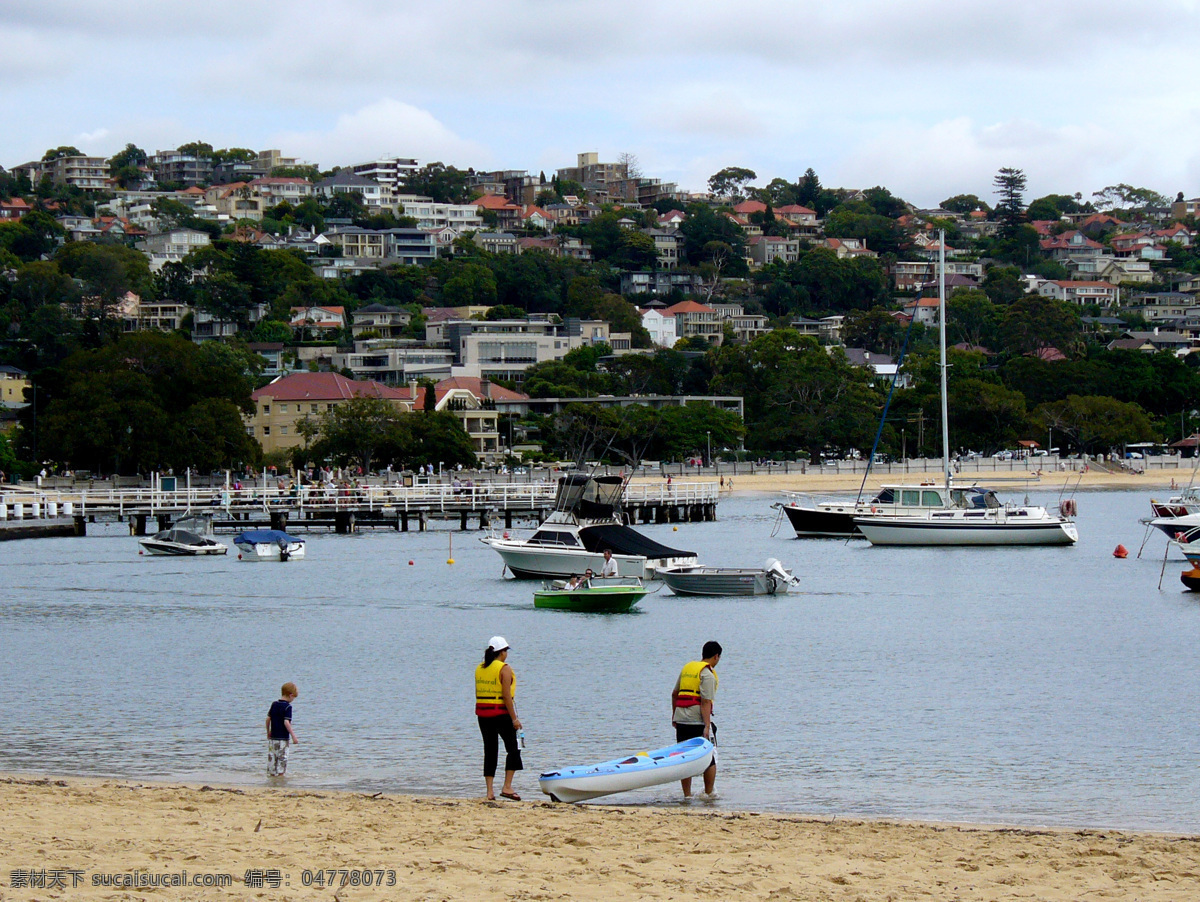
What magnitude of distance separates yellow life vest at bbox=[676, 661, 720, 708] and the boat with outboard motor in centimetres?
2518

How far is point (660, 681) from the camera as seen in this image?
2892cm

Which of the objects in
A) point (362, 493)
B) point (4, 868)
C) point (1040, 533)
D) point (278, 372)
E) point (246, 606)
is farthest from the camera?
point (278, 372)

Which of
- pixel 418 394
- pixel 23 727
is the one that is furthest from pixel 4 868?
pixel 418 394

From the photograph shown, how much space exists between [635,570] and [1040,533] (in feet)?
67.9

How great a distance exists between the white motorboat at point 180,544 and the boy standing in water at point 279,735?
41184 mm

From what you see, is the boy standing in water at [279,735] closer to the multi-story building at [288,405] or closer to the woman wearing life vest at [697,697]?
the woman wearing life vest at [697,697]

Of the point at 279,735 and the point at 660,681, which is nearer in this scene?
the point at 279,735

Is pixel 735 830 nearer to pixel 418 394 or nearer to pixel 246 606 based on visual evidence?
pixel 246 606

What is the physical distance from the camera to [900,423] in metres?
123

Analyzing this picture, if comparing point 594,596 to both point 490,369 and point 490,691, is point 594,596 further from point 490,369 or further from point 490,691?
point 490,369

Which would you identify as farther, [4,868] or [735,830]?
[735,830]

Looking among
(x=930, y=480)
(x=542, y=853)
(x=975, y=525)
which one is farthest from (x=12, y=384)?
(x=542, y=853)

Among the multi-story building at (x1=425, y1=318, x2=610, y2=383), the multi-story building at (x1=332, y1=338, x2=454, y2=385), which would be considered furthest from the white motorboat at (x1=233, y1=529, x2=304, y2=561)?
the multi-story building at (x1=332, y1=338, x2=454, y2=385)

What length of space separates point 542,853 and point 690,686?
3322mm
